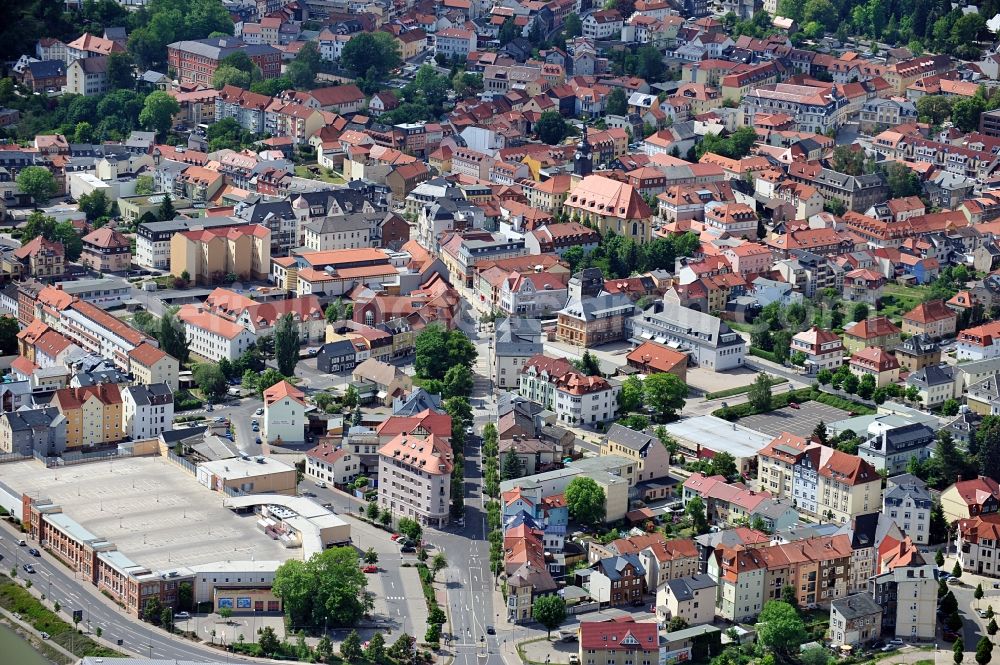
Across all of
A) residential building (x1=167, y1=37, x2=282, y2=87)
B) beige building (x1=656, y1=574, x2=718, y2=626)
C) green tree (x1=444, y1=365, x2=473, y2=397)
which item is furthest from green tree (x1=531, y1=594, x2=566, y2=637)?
residential building (x1=167, y1=37, x2=282, y2=87)

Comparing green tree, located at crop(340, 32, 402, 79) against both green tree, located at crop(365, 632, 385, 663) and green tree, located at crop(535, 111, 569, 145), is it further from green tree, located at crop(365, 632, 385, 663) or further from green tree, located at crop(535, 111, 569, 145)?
green tree, located at crop(365, 632, 385, 663)

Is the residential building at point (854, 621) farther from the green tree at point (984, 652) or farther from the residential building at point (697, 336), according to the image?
the residential building at point (697, 336)

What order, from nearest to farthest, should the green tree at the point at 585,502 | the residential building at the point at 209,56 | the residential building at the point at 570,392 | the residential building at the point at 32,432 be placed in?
the green tree at the point at 585,502 → the residential building at the point at 32,432 → the residential building at the point at 570,392 → the residential building at the point at 209,56

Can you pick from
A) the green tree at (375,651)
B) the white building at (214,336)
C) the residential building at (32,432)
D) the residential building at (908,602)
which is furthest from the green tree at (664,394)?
the green tree at (375,651)

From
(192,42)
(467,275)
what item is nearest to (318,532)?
(467,275)

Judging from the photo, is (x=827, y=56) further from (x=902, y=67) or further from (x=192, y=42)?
(x=192, y=42)

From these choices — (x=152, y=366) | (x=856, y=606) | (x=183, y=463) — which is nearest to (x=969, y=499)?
(x=856, y=606)
